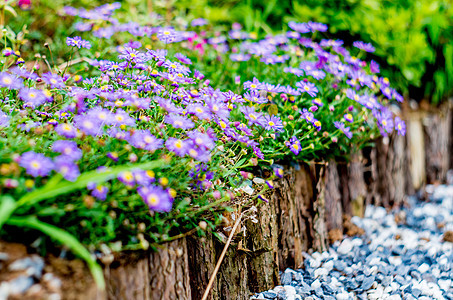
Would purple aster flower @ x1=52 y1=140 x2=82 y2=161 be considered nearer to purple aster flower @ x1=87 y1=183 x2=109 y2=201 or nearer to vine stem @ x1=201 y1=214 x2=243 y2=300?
purple aster flower @ x1=87 y1=183 x2=109 y2=201

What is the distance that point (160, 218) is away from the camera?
1.24 metres

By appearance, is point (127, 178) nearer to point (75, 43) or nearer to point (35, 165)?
point (35, 165)

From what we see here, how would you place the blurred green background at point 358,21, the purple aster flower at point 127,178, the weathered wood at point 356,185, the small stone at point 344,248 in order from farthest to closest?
1. the blurred green background at point 358,21
2. the weathered wood at point 356,185
3. the small stone at point 344,248
4. the purple aster flower at point 127,178

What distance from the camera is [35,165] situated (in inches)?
38.1

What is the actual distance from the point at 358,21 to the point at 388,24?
0.21 meters

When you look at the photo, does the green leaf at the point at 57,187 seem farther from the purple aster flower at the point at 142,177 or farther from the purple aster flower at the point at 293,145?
the purple aster flower at the point at 293,145

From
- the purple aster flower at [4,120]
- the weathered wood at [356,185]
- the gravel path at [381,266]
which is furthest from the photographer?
the weathered wood at [356,185]

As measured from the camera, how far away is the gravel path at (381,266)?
5.32 ft

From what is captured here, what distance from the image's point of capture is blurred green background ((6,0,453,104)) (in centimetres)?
259

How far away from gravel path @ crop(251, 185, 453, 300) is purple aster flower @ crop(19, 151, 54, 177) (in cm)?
90

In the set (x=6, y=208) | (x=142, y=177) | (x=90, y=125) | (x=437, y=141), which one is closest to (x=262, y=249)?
(x=142, y=177)

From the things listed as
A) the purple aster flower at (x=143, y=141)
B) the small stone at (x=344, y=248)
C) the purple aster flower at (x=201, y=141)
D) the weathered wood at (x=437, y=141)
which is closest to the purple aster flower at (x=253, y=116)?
the purple aster flower at (x=201, y=141)

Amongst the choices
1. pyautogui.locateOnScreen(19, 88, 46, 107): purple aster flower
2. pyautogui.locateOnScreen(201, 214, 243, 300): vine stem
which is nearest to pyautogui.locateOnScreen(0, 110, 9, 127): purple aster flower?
pyautogui.locateOnScreen(19, 88, 46, 107): purple aster flower

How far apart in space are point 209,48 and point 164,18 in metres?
0.40
